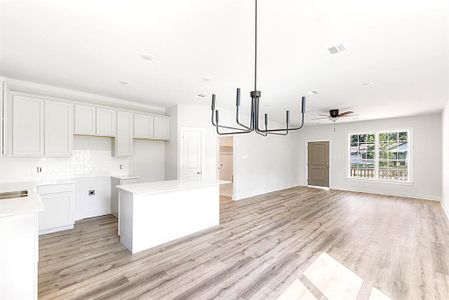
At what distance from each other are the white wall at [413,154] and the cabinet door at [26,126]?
8572 mm

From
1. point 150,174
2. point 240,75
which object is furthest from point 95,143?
point 240,75

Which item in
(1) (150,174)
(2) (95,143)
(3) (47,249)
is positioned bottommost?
(3) (47,249)

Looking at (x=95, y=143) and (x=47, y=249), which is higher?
(x=95, y=143)

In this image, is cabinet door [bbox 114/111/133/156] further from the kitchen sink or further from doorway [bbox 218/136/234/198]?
doorway [bbox 218/136/234/198]

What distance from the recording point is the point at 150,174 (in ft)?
17.4

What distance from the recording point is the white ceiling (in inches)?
70.7

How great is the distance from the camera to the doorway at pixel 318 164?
841cm

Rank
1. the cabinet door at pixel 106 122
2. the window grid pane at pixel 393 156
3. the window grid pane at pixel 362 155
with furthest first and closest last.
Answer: the window grid pane at pixel 362 155
the window grid pane at pixel 393 156
the cabinet door at pixel 106 122

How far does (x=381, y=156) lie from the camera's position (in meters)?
7.30

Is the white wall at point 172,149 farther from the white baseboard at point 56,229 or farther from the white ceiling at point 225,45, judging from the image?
the white baseboard at point 56,229

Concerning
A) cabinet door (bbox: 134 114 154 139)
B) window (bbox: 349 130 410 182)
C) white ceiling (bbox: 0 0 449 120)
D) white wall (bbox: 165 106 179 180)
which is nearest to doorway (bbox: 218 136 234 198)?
white wall (bbox: 165 106 179 180)

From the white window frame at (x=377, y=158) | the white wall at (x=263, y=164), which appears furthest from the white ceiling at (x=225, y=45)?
the white window frame at (x=377, y=158)

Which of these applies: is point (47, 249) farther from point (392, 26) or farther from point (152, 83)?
point (392, 26)

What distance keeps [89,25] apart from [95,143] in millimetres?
3104
